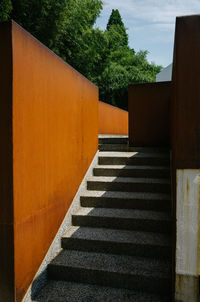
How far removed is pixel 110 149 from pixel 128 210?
7.19ft

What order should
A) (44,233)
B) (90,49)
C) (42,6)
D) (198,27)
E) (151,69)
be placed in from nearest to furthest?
(198,27) < (44,233) < (42,6) < (90,49) < (151,69)

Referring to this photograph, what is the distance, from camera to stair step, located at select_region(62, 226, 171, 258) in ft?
10.2

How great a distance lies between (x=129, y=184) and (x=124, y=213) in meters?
0.65

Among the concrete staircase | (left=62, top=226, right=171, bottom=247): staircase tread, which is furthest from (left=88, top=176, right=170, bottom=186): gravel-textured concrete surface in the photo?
(left=62, top=226, right=171, bottom=247): staircase tread

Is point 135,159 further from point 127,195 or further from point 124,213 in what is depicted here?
point 124,213

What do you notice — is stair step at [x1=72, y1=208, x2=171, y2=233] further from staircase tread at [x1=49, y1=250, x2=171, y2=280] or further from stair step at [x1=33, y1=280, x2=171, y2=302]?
stair step at [x1=33, y1=280, x2=171, y2=302]

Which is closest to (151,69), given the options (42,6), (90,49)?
(90,49)

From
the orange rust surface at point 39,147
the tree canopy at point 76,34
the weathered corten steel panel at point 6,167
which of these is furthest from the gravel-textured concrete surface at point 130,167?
the tree canopy at point 76,34

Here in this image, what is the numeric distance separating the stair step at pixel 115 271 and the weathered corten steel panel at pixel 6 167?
0.67m

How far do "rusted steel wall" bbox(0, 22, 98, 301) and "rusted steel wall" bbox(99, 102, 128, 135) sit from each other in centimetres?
493

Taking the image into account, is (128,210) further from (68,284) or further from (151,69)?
(151,69)

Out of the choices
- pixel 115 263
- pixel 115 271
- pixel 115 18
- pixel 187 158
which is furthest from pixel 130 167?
pixel 115 18

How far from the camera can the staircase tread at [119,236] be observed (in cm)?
319

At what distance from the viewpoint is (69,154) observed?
3738 millimetres
